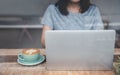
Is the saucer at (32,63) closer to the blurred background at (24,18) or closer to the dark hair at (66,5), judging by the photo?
the dark hair at (66,5)

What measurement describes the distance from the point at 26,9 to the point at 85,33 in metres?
1.93

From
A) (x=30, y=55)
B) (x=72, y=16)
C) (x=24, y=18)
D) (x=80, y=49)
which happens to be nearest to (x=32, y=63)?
(x=30, y=55)

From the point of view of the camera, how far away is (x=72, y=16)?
2.03 m

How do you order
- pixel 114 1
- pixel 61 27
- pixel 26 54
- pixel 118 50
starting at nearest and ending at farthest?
pixel 26 54 → pixel 118 50 → pixel 61 27 → pixel 114 1

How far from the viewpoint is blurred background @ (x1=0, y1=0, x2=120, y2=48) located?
2916 millimetres

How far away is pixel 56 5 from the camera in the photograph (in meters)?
2.13

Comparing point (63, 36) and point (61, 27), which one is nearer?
point (63, 36)

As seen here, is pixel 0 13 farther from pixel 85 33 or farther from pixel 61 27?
pixel 85 33

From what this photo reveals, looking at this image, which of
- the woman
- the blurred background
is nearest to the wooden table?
the woman

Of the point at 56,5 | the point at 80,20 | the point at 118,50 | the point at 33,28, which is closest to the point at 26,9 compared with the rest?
the point at 33,28

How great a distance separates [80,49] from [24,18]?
191cm

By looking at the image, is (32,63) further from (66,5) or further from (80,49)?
(66,5)

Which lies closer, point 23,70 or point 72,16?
point 23,70

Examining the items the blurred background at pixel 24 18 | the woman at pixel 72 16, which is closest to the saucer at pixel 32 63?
the woman at pixel 72 16
